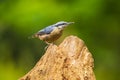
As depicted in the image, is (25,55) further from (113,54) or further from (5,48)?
(113,54)

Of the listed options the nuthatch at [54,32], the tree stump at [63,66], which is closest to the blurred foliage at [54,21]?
the nuthatch at [54,32]

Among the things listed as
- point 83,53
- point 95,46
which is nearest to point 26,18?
point 95,46

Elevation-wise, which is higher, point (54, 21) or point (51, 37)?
point (51, 37)

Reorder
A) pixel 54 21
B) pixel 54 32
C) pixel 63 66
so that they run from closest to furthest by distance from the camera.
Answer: pixel 63 66
pixel 54 32
pixel 54 21

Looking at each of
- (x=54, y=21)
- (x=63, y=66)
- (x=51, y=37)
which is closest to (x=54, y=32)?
(x=51, y=37)

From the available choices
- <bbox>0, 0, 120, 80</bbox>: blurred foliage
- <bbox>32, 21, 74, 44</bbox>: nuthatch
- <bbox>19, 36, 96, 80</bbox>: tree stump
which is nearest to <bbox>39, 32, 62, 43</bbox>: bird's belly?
<bbox>32, 21, 74, 44</bbox>: nuthatch

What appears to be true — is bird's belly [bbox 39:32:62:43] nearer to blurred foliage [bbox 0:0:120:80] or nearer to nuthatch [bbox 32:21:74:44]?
nuthatch [bbox 32:21:74:44]

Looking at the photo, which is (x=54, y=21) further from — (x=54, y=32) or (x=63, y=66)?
(x=63, y=66)

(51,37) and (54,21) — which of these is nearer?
(51,37)
